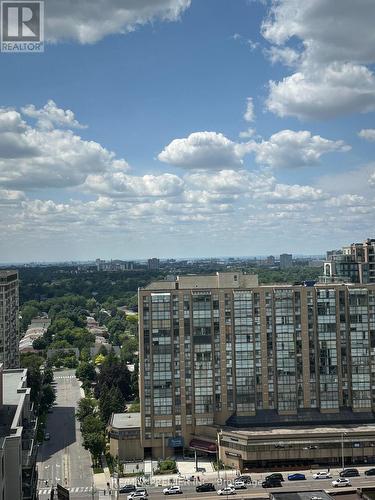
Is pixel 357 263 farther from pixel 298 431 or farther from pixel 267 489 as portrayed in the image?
pixel 267 489

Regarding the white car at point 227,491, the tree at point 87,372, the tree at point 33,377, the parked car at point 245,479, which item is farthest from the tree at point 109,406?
the tree at point 87,372

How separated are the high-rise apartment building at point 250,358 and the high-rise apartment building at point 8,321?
35.9 meters

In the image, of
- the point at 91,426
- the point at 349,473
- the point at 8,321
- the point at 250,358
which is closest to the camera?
the point at 349,473

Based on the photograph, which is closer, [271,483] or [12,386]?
[271,483]

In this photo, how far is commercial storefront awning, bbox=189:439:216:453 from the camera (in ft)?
239

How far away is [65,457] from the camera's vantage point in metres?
77.2

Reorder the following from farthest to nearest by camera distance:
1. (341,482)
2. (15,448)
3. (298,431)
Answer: (298,431), (341,482), (15,448)

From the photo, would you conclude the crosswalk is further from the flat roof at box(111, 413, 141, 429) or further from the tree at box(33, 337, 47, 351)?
the tree at box(33, 337, 47, 351)

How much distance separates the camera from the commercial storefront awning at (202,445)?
239 ft

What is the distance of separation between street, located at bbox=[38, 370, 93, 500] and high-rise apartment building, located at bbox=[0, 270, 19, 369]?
1219cm

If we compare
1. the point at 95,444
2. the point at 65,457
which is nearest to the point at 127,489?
the point at 95,444

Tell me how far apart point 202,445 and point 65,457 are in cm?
1884

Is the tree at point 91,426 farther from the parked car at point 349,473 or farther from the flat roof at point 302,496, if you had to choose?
the flat roof at point 302,496

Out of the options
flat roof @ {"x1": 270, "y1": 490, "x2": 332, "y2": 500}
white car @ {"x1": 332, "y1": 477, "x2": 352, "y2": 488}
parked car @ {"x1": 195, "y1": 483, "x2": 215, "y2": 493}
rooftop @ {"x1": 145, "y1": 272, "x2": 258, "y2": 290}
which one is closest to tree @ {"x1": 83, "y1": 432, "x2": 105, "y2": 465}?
parked car @ {"x1": 195, "y1": 483, "x2": 215, "y2": 493}
